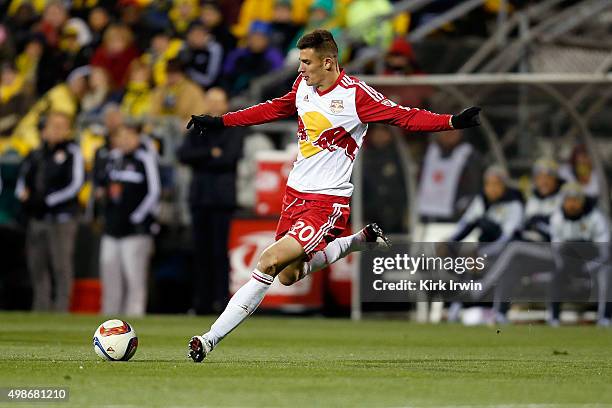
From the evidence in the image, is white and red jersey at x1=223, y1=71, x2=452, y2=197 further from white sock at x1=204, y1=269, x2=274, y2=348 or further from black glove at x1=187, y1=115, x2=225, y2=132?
white sock at x1=204, y1=269, x2=274, y2=348

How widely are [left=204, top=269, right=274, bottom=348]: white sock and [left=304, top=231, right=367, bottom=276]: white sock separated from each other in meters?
0.86

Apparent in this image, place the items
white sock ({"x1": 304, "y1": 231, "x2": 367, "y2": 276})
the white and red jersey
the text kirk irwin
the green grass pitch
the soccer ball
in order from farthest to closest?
1. the text kirk irwin
2. white sock ({"x1": 304, "y1": 231, "x2": 367, "y2": 276})
3. the white and red jersey
4. the soccer ball
5. the green grass pitch

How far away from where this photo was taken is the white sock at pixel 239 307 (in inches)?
426

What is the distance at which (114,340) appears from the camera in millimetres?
10938

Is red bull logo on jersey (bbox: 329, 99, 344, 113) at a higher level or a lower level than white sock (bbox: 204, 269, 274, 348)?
higher

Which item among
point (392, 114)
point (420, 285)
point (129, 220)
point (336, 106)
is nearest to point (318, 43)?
point (336, 106)

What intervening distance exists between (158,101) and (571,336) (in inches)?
331

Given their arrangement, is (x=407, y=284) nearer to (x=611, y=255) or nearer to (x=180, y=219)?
(x=611, y=255)

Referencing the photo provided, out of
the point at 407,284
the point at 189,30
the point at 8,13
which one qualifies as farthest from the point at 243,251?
the point at 8,13

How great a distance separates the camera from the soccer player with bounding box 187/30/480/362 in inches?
439

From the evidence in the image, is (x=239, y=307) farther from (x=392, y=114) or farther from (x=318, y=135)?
(x=392, y=114)

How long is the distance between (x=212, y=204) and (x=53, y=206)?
2.32 meters

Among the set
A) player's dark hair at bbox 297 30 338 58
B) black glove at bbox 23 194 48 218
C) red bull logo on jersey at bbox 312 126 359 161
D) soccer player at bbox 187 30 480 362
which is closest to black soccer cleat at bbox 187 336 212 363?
soccer player at bbox 187 30 480 362

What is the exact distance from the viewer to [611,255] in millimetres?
18656
